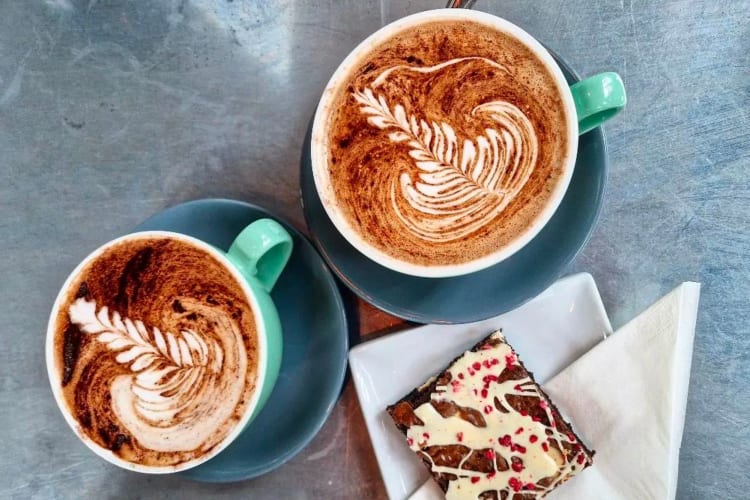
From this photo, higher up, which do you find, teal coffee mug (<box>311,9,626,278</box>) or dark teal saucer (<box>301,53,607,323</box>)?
teal coffee mug (<box>311,9,626,278</box>)

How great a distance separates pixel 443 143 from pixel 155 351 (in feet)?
1.55

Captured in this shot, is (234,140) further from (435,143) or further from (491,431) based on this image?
(491,431)

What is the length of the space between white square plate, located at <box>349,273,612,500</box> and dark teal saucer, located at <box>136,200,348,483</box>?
9 cm

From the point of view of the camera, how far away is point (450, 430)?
1.06 meters

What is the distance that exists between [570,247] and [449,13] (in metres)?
0.36

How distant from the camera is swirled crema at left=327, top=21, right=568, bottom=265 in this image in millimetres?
863

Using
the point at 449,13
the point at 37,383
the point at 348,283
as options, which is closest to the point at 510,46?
the point at 449,13

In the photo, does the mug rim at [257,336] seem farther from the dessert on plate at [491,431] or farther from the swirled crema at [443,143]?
the dessert on plate at [491,431]

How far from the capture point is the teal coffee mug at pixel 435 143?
862mm

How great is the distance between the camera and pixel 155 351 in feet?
2.85

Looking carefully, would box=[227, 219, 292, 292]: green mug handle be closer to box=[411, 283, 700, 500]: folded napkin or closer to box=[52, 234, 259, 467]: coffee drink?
box=[52, 234, 259, 467]: coffee drink

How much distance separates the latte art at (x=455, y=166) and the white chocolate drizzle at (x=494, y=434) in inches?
11.3

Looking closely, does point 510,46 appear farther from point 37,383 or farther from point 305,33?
point 37,383

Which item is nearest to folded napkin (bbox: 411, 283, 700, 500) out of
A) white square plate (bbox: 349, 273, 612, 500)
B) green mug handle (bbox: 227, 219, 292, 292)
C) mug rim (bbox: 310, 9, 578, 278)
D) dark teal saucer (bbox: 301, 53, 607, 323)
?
white square plate (bbox: 349, 273, 612, 500)
